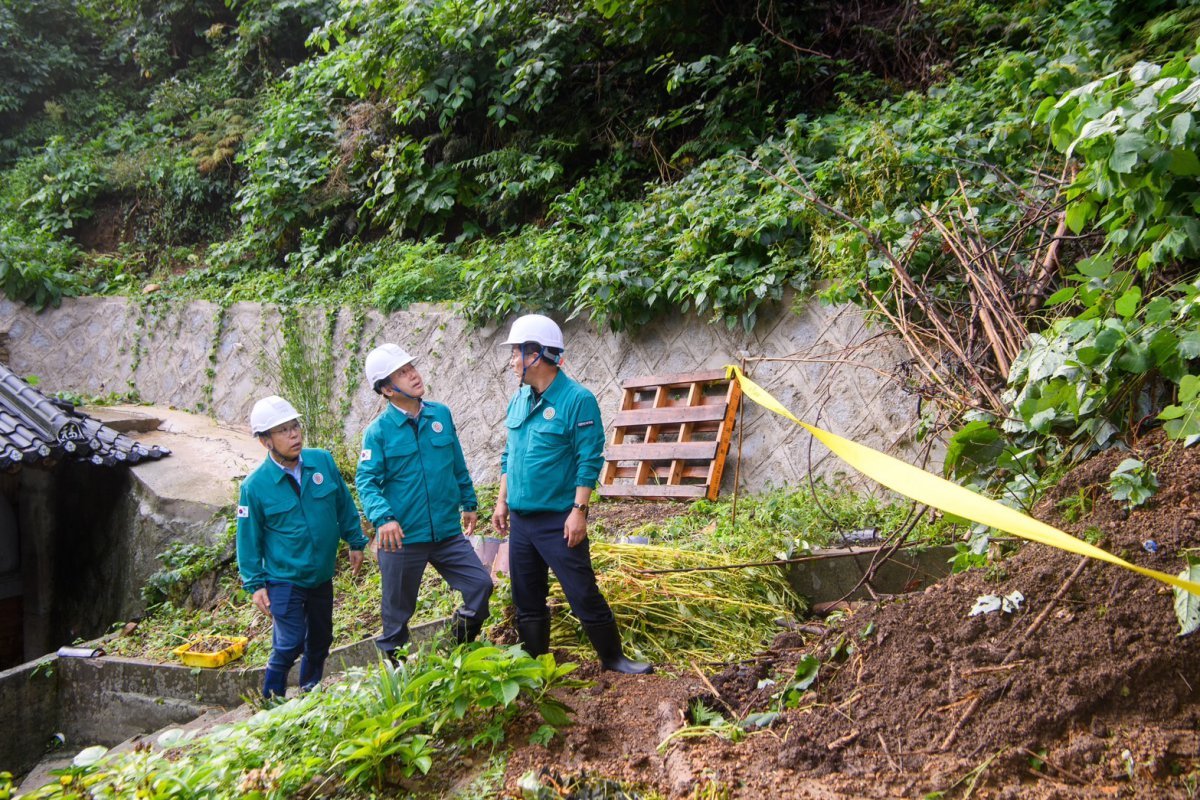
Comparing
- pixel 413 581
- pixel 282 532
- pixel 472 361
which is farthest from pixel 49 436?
pixel 413 581

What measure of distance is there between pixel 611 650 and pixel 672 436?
355 cm

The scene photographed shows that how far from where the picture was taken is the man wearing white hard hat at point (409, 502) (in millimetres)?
4426

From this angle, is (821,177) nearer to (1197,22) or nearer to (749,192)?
(749,192)

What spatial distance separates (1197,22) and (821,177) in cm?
283

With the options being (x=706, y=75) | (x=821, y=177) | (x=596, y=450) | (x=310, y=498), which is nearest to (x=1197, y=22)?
(x=821, y=177)

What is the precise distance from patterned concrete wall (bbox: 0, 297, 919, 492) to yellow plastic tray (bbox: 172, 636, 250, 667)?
9.86ft

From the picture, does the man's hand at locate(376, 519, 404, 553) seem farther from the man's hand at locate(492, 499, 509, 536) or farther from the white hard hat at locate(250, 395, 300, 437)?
the white hard hat at locate(250, 395, 300, 437)

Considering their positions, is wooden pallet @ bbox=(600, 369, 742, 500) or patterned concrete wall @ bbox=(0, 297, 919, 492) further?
wooden pallet @ bbox=(600, 369, 742, 500)

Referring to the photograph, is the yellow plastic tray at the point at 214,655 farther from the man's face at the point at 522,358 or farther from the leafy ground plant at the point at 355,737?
the man's face at the point at 522,358

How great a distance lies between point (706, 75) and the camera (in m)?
9.44

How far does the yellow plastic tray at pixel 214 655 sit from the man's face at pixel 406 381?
2984 mm

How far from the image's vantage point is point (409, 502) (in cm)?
447

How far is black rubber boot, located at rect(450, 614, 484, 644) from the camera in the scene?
4.40 meters

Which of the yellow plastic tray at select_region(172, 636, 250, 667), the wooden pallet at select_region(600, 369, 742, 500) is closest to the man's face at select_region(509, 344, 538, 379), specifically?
the wooden pallet at select_region(600, 369, 742, 500)
